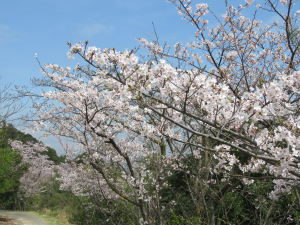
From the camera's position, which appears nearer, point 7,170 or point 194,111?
point 194,111

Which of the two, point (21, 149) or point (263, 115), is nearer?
point (263, 115)

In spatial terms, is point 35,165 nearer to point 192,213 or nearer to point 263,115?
point 192,213

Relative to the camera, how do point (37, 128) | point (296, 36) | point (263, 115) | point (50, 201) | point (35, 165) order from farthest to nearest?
1. point (35, 165)
2. point (50, 201)
3. point (37, 128)
4. point (296, 36)
5. point (263, 115)

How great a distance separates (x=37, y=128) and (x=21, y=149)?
45.7ft

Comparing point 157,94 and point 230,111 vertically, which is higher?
point 157,94

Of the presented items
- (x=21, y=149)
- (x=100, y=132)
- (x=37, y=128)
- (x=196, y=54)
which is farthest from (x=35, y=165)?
(x=196, y=54)

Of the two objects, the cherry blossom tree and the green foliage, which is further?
the green foliage

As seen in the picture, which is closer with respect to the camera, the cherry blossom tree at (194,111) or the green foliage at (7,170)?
the cherry blossom tree at (194,111)

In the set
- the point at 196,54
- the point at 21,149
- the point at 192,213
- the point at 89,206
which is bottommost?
the point at 89,206

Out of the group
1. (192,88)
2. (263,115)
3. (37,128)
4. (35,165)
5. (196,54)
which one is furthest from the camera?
(35,165)

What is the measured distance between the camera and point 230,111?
243cm

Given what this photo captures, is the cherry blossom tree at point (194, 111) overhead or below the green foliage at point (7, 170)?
overhead

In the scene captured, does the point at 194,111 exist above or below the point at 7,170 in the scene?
above

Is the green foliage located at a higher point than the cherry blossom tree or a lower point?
lower
